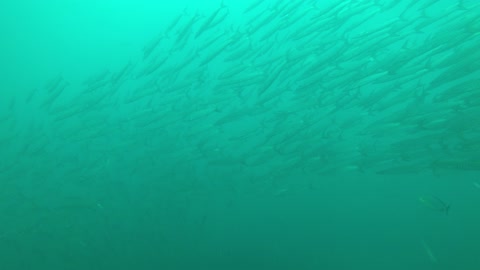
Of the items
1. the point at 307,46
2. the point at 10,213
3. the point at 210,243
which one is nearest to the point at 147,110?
the point at 307,46

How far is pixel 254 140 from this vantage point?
22.9 meters

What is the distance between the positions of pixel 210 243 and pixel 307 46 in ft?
33.3

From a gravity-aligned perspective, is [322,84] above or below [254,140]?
above

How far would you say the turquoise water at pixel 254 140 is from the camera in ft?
22.5

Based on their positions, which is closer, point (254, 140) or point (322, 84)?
point (322, 84)

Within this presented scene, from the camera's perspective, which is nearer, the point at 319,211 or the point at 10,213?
the point at 10,213

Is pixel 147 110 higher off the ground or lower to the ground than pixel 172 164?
higher

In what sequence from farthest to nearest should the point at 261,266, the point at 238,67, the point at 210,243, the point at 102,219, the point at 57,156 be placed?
1. the point at 210,243
2. the point at 102,219
3. the point at 57,156
4. the point at 261,266
5. the point at 238,67

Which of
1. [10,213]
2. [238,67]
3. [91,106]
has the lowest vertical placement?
[10,213]

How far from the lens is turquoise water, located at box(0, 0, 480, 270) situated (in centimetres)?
685

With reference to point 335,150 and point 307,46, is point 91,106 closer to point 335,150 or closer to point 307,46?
point 307,46

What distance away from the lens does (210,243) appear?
1538 cm

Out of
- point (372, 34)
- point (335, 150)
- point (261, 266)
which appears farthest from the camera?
point (335, 150)

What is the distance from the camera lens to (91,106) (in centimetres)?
903
